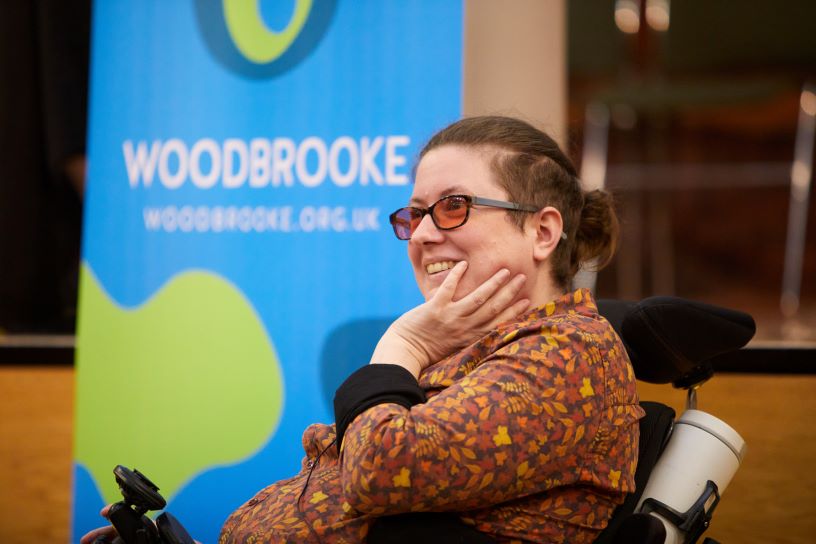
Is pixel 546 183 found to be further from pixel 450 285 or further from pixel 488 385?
pixel 488 385

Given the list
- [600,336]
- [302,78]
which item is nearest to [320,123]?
[302,78]

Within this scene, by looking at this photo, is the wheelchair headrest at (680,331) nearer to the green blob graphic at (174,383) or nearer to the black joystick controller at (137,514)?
the black joystick controller at (137,514)

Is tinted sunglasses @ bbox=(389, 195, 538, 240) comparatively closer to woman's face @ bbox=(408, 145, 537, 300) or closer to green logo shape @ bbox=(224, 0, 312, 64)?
woman's face @ bbox=(408, 145, 537, 300)

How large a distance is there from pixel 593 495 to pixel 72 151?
331 cm

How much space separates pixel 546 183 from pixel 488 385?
1.35 feet

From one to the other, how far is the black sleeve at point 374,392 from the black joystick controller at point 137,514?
0.34m

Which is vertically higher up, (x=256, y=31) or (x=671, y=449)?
(x=256, y=31)

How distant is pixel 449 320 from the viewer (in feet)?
4.63

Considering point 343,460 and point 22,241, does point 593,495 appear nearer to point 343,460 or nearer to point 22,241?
point 343,460

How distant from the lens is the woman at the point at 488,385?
3.91ft

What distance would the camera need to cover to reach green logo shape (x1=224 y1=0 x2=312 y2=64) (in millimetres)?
2463

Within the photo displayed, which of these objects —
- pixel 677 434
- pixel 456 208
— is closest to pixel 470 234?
pixel 456 208

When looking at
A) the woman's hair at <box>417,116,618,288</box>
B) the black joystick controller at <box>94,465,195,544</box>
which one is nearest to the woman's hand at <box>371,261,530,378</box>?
the woman's hair at <box>417,116,618,288</box>

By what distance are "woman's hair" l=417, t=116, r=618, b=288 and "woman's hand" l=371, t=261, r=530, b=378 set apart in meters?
0.11
